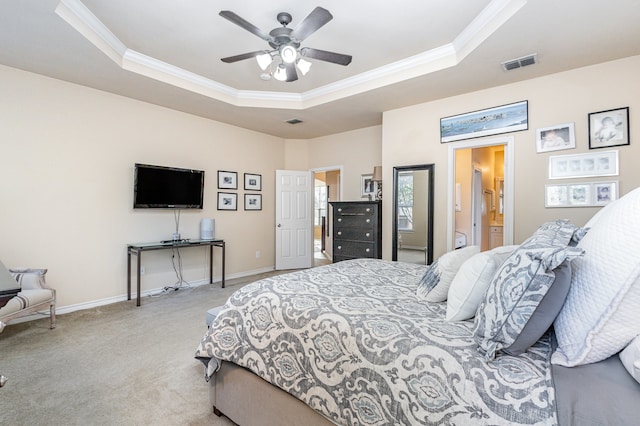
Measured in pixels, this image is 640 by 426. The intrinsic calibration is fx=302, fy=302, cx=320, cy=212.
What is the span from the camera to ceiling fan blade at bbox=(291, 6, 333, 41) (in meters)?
2.13

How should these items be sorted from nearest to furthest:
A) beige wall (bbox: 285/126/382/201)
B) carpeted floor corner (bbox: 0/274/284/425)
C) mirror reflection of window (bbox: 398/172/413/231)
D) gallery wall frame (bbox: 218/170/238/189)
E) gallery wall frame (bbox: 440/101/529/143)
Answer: carpeted floor corner (bbox: 0/274/284/425), gallery wall frame (bbox: 440/101/529/143), mirror reflection of window (bbox: 398/172/413/231), gallery wall frame (bbox: 218/170/238/189), beige wall (bbox: 285/126/382/201)

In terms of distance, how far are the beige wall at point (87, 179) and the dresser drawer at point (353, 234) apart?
2056 millimetres

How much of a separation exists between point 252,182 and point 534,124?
440 cm

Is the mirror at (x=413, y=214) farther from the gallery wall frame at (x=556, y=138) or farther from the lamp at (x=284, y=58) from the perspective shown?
the lamp at (x=284, y=58)

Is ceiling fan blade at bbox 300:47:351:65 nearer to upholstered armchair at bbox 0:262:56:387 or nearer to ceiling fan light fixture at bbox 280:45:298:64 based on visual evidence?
ceiling fan light fixture at bbox 280:45:298:64

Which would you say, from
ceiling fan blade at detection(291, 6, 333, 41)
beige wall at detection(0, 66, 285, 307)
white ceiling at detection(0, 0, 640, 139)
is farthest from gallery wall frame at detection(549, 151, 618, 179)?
beige wall at detection(0, 66, 285, 307)

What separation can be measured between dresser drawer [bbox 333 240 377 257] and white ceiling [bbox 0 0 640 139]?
208cm

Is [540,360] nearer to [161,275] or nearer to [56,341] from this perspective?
[56,341]

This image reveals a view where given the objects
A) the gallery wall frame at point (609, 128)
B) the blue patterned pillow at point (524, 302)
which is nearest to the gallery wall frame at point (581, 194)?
the gallery wall frame at point (609, 128)

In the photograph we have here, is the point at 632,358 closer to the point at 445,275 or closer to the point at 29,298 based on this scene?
the point at 445,275

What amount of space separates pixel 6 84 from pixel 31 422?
135 inches

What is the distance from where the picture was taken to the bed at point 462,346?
0.88 metres

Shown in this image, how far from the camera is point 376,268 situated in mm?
2461

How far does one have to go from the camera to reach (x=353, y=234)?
15.6ft
